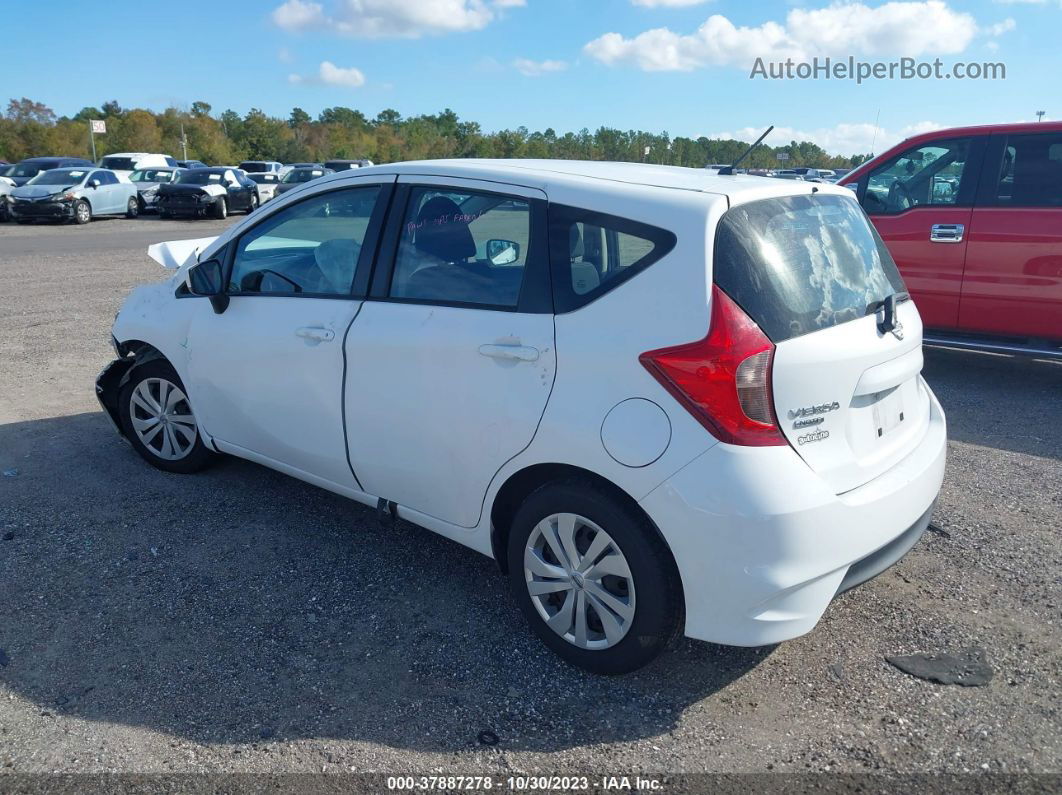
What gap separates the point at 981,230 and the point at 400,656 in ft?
19.1

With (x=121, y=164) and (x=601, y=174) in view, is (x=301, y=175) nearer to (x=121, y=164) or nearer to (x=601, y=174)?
(x=121, y=164)

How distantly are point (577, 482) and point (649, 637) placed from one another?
0.58 meters

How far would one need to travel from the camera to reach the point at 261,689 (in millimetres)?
3117

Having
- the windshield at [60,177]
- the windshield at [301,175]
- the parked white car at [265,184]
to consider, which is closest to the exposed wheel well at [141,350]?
the windshield at [60,177]

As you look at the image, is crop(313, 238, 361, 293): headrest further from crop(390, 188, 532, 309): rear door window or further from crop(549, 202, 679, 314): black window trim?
crop(549, 202, 679, 314): black window trim

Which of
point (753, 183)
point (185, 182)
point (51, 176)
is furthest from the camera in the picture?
point (185, 182)

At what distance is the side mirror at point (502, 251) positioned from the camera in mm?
3352

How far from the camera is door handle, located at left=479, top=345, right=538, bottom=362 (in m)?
3.12

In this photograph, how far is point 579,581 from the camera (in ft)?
10.2

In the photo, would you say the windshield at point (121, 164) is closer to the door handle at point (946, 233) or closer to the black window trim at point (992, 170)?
the door handle at point (946, 233)

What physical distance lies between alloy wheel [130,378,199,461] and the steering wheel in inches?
229

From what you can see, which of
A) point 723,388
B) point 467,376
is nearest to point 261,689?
point 467,376

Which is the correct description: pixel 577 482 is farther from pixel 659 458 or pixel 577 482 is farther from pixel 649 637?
pixel 649 637

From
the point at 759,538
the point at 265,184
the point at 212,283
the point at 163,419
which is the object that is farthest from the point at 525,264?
the point at 265,184
